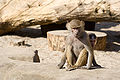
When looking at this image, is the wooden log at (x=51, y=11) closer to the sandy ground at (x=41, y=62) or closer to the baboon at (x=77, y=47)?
the sandy ground at (x=41, y=62)

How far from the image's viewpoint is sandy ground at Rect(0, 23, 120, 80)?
3.51 meters

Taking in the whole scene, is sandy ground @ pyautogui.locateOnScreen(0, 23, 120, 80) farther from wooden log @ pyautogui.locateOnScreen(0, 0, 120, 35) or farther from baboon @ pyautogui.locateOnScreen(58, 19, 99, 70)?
wooden log @ pyautogui.locateOnScreen(0, 0, 120, 35)

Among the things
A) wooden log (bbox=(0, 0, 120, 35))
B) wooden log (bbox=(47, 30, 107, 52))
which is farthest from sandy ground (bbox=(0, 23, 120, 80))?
wooden log (bbox=(0, 0, 120, 35))

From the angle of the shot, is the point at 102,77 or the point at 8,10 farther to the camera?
the point at 8,10

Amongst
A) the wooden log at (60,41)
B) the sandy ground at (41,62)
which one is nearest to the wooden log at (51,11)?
the wooden log at (60,41)

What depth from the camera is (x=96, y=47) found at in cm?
702

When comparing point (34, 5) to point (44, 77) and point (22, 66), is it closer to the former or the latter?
point (22, 66)

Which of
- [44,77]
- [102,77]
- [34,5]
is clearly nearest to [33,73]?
[44,77]

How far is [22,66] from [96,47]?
3.39m

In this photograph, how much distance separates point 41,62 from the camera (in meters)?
6.12

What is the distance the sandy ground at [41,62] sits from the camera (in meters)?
3.51

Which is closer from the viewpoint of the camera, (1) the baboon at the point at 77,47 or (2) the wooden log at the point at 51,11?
(1) the baboon at the point at 77,47

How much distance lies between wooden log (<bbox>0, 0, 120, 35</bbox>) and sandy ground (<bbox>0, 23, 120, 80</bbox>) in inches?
25.9

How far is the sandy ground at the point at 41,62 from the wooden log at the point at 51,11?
658 mm
